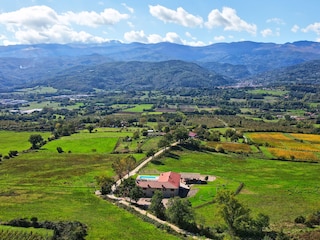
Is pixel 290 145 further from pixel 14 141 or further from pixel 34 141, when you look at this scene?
pixel 14 141

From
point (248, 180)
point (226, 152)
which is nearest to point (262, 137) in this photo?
point (226, 152)

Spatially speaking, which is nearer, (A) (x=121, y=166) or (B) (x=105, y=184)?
(B) (x=105, y=184)

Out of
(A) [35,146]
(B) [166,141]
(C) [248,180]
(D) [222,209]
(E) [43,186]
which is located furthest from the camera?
(A) [35,146]

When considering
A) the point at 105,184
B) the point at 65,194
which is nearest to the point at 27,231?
the point at 65,194

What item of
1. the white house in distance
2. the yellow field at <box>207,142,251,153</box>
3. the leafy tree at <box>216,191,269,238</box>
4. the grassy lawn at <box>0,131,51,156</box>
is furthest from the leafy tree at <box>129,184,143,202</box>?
the grassy lawn at <box>0,131,51,156</box>

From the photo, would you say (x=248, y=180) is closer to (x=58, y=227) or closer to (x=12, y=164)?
(x=58, y=227)

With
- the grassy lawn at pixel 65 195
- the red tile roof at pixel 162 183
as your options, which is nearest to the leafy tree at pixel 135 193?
the grassy lawn at pixel 65 195
